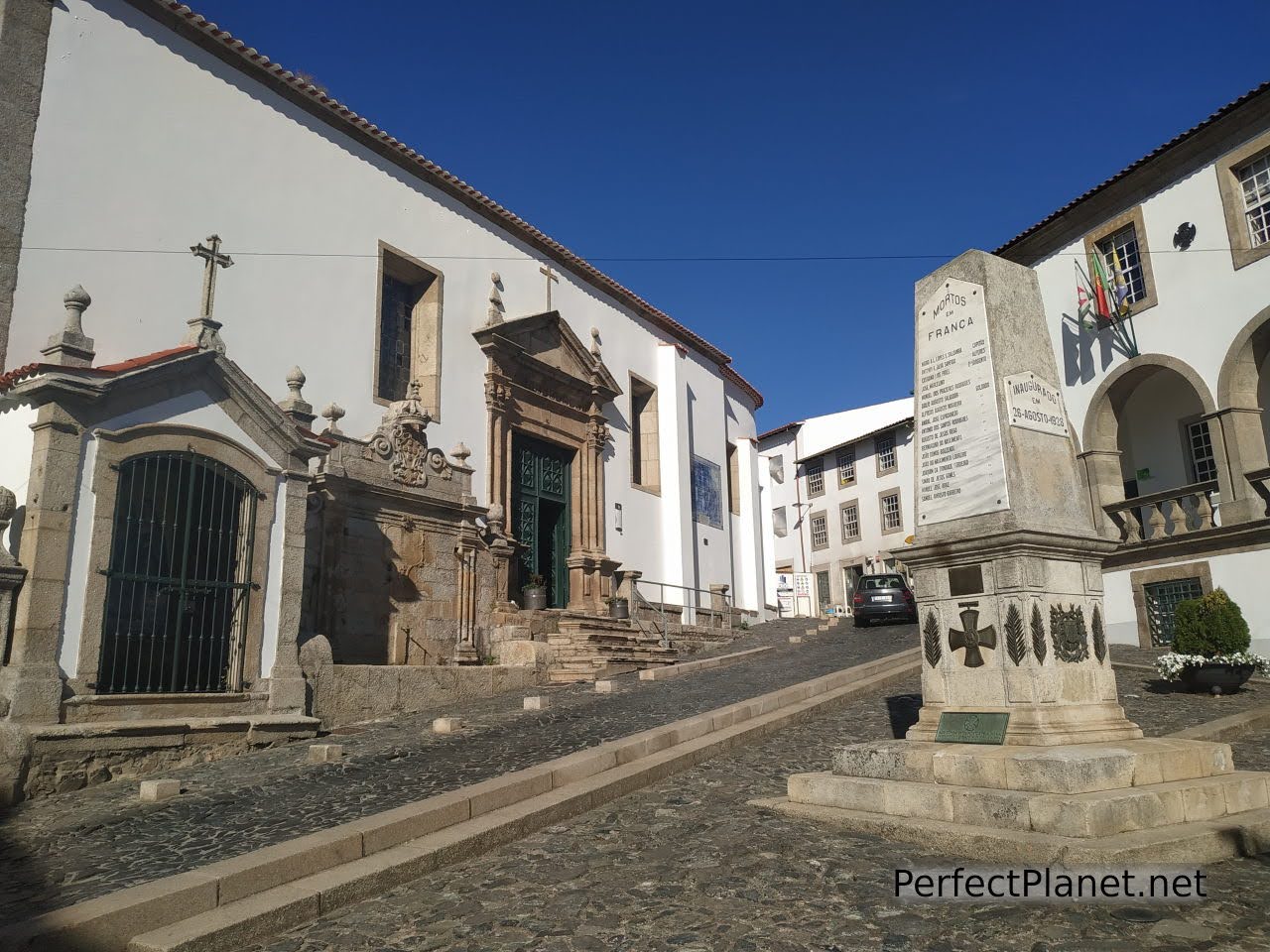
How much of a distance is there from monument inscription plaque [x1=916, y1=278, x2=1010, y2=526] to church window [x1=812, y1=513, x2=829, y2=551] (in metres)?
32.5

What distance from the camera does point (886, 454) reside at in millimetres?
35688

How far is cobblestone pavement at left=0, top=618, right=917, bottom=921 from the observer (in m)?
5.15

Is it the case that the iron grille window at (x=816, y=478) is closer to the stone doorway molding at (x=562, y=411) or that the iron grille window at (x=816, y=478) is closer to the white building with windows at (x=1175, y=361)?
the stone doorway molding at (x=562, y=411)

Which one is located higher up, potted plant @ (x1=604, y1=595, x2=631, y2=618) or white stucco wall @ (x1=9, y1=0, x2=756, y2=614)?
white stucco wall @ (x1=9, y1=0, x2=756, y2=614)

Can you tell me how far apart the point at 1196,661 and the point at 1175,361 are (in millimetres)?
7942


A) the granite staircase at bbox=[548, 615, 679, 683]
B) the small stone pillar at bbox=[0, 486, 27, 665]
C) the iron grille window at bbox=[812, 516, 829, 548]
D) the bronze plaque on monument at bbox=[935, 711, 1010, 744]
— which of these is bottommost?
the bronze plaque on monument at bbox=[935, 711, 1010, 744]

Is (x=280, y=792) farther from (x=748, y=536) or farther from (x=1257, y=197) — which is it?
(x=748, y=536)

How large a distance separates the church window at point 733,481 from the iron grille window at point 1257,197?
15.0 metres

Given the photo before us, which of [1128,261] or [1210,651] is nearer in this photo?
[1210,651]

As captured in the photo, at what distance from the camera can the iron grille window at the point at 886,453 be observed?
35.4m

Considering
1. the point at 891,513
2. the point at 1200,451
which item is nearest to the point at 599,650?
the point at 1200,451

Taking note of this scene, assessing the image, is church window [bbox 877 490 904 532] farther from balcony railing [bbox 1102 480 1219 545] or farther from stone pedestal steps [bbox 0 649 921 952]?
stone pedestal steps [bbox 0 649 921 952]

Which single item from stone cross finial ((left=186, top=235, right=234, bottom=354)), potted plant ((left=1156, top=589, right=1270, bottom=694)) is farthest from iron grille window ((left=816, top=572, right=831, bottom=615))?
stone cross finial ((left=186, top=235, right=234, bottom=354))

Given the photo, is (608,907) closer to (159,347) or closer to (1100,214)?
(159,347)
